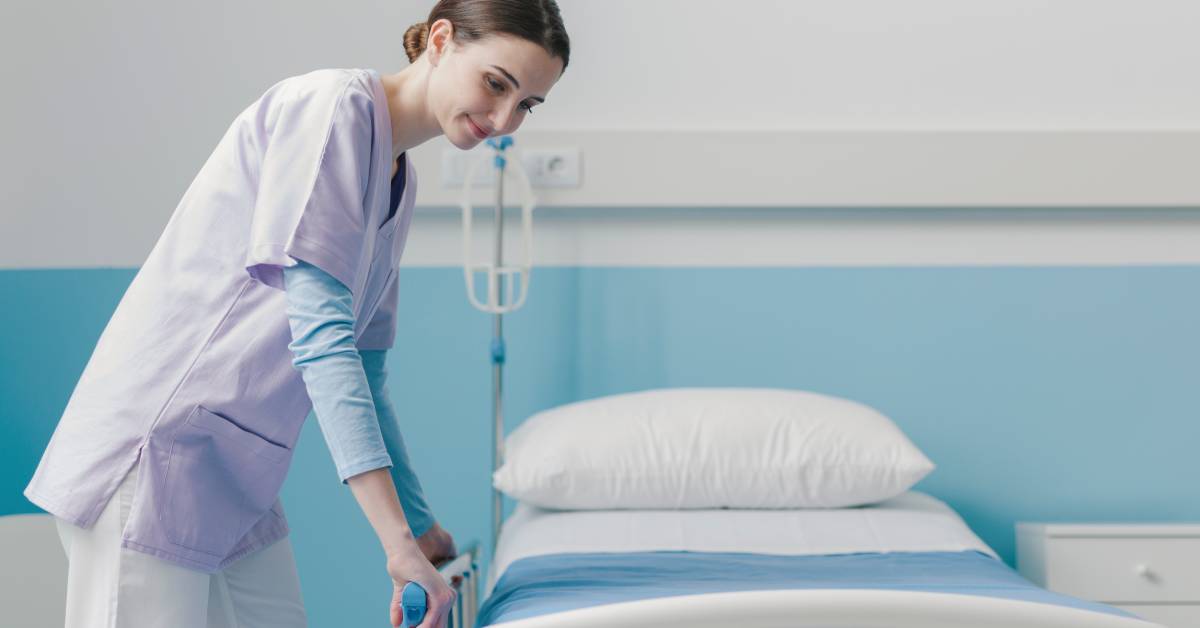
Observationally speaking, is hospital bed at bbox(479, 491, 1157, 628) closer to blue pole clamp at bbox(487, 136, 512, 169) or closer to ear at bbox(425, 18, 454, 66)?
ear at bbox(425, 18, 454, 66)

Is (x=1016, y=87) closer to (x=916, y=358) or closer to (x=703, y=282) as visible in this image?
(x=916, y=358)

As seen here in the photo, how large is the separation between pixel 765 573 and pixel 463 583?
442mm

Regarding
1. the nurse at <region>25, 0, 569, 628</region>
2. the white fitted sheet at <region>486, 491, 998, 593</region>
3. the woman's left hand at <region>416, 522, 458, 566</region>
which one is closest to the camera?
the nurse at <region>25, 0, 569, 628</region>

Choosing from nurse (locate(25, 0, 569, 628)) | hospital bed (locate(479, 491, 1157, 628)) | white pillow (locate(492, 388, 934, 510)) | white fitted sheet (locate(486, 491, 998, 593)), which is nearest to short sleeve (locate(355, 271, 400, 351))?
nurse (locate(25, 0, 569, 628))

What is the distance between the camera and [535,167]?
2592 mm

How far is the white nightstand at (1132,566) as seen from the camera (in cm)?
231

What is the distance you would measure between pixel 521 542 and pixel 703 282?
89cm

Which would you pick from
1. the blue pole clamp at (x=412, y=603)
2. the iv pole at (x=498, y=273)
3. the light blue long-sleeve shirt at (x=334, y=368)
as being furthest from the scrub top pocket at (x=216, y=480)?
the iv pole at (x=498, y=273)

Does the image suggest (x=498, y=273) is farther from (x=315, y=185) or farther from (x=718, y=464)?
(x=315, y=185)

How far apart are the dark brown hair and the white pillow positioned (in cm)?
110

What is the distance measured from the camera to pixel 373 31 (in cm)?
264

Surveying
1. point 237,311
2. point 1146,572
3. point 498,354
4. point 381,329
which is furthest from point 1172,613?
point 237,311

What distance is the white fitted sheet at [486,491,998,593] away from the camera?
192cm

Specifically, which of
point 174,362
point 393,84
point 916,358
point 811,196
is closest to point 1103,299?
point 916,358
